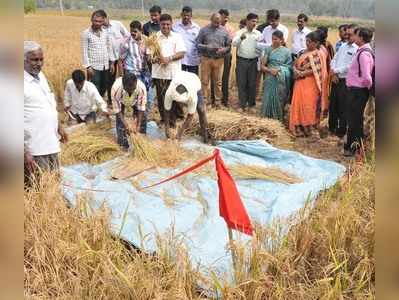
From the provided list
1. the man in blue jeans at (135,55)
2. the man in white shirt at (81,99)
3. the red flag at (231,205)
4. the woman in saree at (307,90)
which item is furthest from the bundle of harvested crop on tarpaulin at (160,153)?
the red flag at (231,205)

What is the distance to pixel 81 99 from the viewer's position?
221 inches

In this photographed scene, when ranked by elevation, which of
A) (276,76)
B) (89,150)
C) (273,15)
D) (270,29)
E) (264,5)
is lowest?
(89,150)

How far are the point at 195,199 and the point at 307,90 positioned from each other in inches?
103

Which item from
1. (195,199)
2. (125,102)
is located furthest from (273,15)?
(195,199)

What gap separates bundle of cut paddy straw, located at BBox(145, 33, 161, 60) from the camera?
6.12 metres

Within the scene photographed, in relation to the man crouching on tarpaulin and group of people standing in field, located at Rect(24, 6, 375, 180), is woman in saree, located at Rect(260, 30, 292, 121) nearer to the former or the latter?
group of people standing in field, located at Rect(24, 6, 375, 180)

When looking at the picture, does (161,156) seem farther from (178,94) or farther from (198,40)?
(198,40)

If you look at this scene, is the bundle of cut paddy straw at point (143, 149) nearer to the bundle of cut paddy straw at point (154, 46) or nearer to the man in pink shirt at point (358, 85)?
the bundle of cut paddy straw at point (154, 46)

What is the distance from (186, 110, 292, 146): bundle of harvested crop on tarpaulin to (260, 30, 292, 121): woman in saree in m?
0.68

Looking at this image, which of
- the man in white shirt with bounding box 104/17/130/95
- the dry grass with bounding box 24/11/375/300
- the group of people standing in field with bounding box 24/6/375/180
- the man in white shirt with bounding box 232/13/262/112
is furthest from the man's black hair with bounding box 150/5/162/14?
the dry grass with bounding box 24/11/375/300

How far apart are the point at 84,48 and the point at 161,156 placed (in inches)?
91.5

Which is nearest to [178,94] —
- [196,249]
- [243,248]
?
[196,249]

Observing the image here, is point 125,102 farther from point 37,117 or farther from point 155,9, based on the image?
point 155,9

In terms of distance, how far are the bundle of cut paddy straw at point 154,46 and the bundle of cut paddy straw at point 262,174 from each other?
6.57 ft
